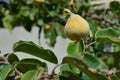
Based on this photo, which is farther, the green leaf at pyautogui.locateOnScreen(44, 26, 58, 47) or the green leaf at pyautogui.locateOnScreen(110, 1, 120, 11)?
the green leaf at pyautogui.locateOnScreen(44, 26, 58, 47)

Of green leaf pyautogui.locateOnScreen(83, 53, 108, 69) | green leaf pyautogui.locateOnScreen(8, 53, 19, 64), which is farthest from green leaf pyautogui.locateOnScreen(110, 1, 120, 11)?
A: green leaf pyautogui.locateOnScreen(83, 53, 108, 69)

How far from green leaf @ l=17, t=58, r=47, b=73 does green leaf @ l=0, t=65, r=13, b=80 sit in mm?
29

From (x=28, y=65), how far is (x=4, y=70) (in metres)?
0.06

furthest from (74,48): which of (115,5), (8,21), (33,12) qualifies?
(8,21)

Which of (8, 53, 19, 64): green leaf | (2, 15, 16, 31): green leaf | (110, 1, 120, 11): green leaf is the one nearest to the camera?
(8, 53, 19, 64): green leaf

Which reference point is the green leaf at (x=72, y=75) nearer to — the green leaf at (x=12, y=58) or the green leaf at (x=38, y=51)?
the green leaf at (x=38, y=51)

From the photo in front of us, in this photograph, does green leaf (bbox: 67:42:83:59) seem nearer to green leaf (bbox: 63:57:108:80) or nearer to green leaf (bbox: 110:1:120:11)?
green leaf (bbox: 63:57:108:80)

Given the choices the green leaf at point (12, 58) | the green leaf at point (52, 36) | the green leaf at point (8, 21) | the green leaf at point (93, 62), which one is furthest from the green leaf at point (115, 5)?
the green leaf at point (93, 62)

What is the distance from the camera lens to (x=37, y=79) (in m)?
0.85

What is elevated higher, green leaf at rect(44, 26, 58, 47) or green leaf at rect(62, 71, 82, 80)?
green leaf at rect(62, 71, 82, 80)

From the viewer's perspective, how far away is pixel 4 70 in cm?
92

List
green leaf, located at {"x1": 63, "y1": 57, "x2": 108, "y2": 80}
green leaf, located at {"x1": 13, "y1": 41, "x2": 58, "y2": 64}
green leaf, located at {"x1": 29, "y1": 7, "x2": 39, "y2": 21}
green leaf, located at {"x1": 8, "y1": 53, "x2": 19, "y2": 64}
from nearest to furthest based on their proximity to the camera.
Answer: green leaf, located at {"x1": 63, "y1": 57, "x2": 108, "y2": 80} < green leaf, located at {"x1": 13, "y1": 41, "x2": 58, "y2": 64} < green leaf, located at {"x1": 8, "y1": 53, "x2": 19, "y2": 64} < green leaf, located at {"x1": 29, "y1": 7, "x2": 39, "y2": 21}

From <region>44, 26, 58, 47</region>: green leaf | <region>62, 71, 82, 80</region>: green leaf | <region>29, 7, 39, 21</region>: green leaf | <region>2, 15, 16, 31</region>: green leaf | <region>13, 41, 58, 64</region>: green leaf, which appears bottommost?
<region>44, 26, 58, 47</region>: green leaf

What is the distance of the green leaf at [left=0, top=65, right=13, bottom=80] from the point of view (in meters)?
0.90
